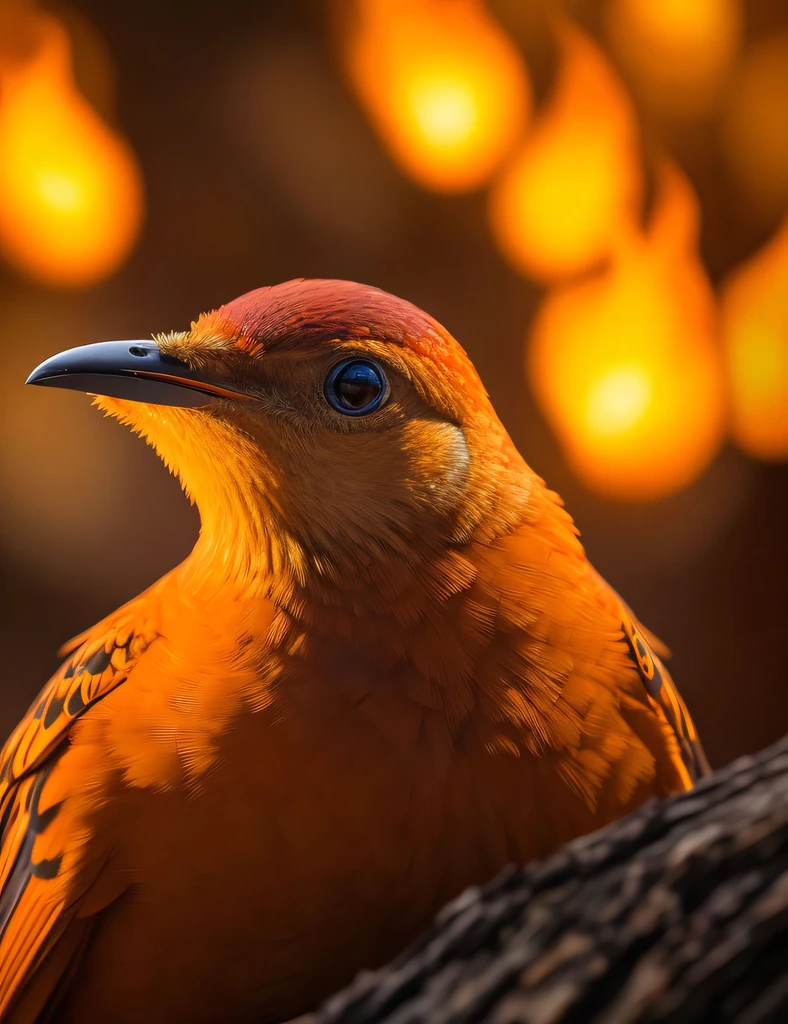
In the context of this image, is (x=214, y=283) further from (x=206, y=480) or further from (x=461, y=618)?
(x=461, y=618)

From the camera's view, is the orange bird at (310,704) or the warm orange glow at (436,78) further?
the warm orange glow at (436,78)

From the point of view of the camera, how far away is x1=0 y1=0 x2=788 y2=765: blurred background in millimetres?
1273

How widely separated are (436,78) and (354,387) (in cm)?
76

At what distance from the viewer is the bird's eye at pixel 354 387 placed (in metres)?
0.76

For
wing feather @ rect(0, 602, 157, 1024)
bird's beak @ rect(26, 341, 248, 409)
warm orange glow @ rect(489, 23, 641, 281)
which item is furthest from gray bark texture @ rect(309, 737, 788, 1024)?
warm orange glow @ rect(489, 23, 641, 281)

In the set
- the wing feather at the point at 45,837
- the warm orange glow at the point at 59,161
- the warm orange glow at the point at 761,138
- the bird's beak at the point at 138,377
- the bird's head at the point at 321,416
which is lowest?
the wing feather at the point at 45,837

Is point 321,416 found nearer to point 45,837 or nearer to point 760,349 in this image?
point 45,837

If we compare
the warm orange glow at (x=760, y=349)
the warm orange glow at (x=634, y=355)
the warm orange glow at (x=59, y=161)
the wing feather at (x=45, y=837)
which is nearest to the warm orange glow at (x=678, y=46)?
the warm orange glow at (x=634, y=355)

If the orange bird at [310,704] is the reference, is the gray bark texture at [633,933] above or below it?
below

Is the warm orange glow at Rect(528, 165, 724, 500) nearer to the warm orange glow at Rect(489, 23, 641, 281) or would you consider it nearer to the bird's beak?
the warm orange glow at Rect(489, 23, 641, 281)

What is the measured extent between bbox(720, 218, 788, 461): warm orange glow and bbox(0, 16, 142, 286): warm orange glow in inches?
36.2

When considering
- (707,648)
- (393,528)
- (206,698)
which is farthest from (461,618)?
(707,648)

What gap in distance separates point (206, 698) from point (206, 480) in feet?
0.67

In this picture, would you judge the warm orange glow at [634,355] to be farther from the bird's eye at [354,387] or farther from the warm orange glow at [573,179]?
the bird's eye at [354,387]
